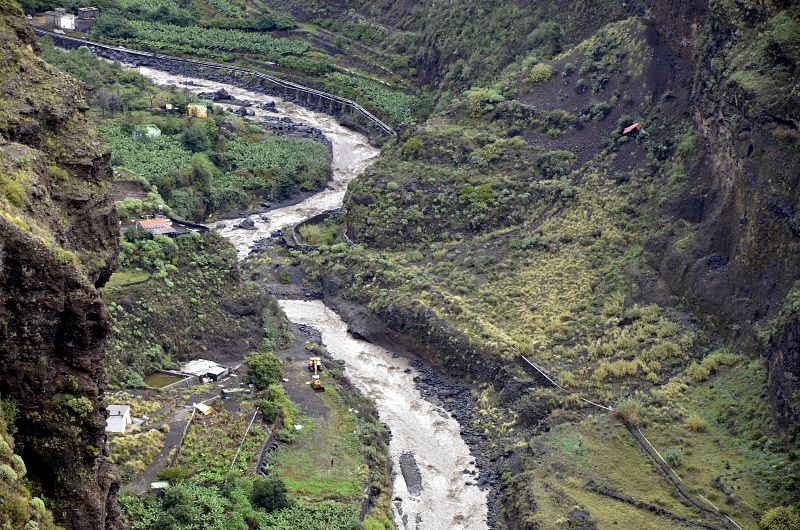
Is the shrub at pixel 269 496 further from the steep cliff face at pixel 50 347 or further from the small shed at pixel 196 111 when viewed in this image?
the small shed at pixel 196 111

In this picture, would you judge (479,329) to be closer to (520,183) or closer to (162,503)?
(520,183)

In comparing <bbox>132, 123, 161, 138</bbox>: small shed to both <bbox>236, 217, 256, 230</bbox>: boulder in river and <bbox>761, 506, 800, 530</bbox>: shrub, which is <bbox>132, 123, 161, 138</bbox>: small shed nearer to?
<bbox>236, 217, 256, 230</bbox>: boulder in river

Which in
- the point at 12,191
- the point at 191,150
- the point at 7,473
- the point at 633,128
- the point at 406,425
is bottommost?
the point at 191,150

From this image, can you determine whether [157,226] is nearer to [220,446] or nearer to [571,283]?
[220,446]

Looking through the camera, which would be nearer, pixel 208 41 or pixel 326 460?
pixel 326 460

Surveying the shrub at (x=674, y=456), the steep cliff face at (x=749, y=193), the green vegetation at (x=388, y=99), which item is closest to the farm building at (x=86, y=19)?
the green vegetation at (x=388, y=99)

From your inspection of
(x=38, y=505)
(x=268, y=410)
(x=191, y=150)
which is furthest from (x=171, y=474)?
Answer: (x=191, y=150)

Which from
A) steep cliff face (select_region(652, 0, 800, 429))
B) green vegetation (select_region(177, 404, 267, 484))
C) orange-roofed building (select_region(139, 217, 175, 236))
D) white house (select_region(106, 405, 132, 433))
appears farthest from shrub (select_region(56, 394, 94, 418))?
orange-roofed building (select_region(139, 217, 175, 236))
